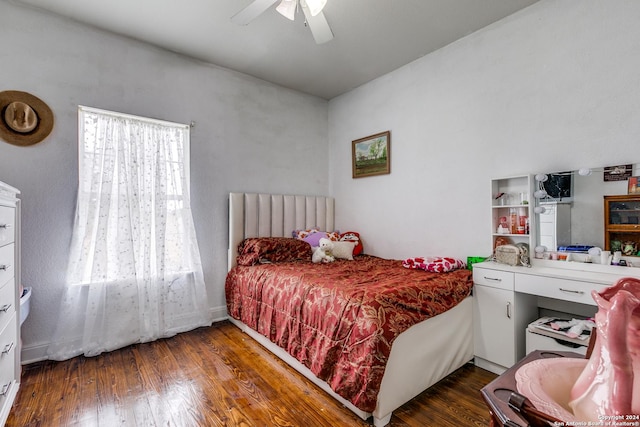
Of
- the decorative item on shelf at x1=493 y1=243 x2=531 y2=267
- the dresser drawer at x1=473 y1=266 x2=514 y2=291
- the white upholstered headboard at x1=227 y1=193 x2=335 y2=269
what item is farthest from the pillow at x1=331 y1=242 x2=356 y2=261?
the decorative item on shelf at x1=493 y1=243 x2=531 y2=267

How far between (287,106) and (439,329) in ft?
10.0

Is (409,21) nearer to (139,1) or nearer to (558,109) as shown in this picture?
(558,109)

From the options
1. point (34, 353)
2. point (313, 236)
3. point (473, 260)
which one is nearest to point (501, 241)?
point (473, 260)

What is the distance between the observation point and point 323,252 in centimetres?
317

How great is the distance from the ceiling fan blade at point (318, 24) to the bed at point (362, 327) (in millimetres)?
1733

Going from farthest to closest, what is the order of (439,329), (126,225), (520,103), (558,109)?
1. (126,225)
2. (520,103)
3. (558,109)
4. (439,329)

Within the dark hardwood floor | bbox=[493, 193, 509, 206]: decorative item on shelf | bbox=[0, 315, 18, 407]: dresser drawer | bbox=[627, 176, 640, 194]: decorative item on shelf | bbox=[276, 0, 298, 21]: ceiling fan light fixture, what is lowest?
the dark hardwood floor

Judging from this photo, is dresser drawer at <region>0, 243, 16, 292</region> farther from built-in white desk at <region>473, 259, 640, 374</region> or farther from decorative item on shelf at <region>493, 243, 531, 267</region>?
decorative item on shelf at <region>493, 243, 531, 267</region>

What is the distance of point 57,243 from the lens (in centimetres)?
241

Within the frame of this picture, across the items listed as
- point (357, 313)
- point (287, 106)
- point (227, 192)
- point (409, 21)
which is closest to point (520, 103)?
point (409, 21)

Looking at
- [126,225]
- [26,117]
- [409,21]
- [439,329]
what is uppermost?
[409,21]

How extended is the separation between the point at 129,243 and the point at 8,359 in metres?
1.12

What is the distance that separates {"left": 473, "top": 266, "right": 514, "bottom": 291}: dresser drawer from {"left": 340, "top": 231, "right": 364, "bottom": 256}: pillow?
1474 millimetres

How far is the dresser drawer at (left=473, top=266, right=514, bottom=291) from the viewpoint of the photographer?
6.97ft
